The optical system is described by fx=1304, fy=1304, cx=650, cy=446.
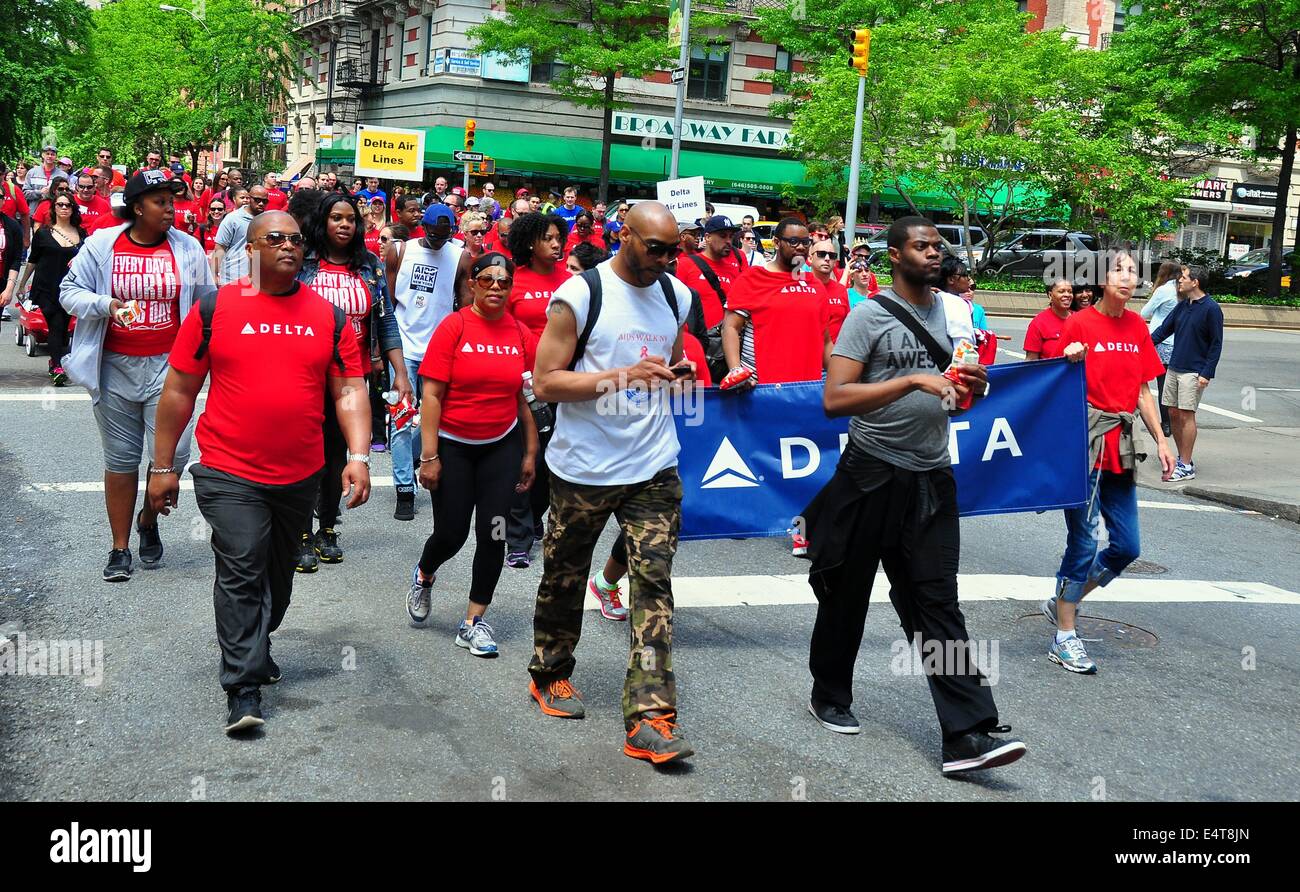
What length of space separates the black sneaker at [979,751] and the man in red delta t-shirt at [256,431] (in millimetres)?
2406

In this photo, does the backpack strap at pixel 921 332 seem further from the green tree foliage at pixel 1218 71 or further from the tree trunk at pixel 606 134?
the tree trunk at pixel 606 134

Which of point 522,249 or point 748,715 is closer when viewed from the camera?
point 748,715

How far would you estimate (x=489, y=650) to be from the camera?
5930 mm

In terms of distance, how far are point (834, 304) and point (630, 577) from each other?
427 centimetres

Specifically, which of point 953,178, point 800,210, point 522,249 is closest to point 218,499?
point 522,249

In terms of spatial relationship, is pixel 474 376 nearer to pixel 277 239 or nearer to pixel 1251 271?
pixel 277 239

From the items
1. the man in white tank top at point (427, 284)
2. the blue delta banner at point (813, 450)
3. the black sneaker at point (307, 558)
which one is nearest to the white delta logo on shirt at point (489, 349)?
the blue delta banner at point (813, 450)

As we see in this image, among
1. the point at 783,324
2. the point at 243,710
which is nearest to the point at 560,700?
the point at 243,710

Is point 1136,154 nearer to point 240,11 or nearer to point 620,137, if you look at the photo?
→ point 620,137

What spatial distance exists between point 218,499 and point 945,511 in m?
2.76

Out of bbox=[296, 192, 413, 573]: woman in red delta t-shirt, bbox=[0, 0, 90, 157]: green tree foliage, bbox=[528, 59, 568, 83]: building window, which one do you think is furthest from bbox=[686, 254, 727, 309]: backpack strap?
bbox=[528, 59, 568, 83]: building window

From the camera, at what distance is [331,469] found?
7363 millimetres

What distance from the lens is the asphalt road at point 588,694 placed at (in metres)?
4.61
